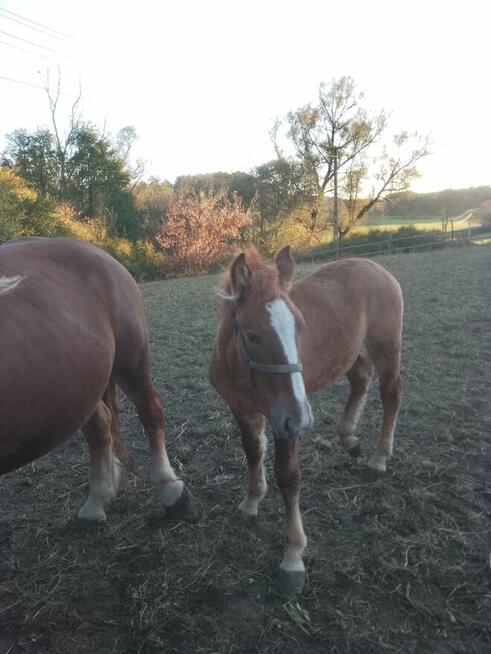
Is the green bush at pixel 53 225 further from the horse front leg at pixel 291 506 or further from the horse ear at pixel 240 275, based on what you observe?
the horse front leg at pixel 291 506

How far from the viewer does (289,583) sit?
2.35 meters

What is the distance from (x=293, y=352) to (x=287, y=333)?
10 centimetres

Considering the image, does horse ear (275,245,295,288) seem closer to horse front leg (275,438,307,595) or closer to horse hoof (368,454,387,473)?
horse front leg (275,438,307,595)

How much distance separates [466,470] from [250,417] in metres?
1.90

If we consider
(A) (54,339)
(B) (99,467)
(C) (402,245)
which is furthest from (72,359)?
(C) (402,245)

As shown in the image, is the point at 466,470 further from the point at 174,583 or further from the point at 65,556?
the point at 65,556

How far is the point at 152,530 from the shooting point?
2.88 metres

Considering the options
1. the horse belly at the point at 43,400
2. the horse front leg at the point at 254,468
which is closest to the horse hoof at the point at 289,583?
the horse front leg at the point at 254,468

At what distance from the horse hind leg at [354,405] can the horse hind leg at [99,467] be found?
1.87m

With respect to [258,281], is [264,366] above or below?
below

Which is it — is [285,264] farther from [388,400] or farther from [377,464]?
[377,464]

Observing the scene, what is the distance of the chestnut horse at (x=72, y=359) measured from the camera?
197 cm

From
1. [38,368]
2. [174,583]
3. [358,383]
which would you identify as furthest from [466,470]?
[38,368]

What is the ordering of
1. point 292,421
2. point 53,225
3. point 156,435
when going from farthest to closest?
point 53,225
point 156,435
point 292,421
